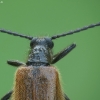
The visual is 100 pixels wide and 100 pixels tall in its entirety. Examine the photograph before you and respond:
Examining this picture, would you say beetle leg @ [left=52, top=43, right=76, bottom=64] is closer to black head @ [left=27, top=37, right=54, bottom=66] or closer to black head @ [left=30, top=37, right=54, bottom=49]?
black head @ [left=27, top=37, right=54, bottom=66]

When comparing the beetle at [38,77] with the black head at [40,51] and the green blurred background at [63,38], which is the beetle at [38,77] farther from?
the green blurred background at [63,38]

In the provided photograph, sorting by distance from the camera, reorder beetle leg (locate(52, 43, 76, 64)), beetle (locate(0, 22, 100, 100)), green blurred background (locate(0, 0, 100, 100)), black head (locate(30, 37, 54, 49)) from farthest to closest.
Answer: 1. green blurred background (locate(0, 0, 100, 100))
2. black head (locate(30, 37, 54, 49))
3. beetle leg (locate(52, 43, 76, 64))
4. beetle (locate(0, 22, 100, 100))

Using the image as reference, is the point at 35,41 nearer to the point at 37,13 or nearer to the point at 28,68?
the point at 28,68

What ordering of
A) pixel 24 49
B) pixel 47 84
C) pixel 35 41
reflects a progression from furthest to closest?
1. pixel 24 49
2. pixel 35 41
3. pixel 47 84

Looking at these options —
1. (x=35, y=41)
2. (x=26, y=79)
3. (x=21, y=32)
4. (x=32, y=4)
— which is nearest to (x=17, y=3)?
(x=32, y=4)

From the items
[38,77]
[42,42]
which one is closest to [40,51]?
[42,42]

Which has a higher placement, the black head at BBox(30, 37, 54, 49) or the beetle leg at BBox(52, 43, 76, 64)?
the black head at BBox(30, 37, 54, 49)

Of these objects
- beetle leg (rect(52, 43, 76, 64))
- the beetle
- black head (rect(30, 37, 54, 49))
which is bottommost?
the beetle

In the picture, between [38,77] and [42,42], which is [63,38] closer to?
[42,42]

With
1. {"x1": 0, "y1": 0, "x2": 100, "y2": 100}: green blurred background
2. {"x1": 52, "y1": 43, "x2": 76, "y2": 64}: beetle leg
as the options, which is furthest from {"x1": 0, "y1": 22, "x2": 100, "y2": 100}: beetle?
{"x1": 0, "y1": 0, "x2": 100, "y2": 100}: green blurred background
